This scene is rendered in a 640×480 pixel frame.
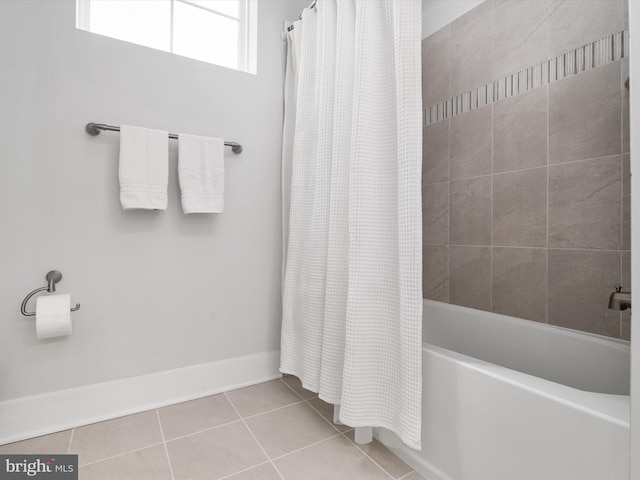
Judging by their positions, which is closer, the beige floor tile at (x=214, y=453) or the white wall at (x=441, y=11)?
the beige floor tile at (x=214, y=453)

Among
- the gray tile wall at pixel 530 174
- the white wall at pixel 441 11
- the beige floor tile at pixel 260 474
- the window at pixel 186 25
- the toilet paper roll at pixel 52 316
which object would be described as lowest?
the beige floor tile at pixel 260 474

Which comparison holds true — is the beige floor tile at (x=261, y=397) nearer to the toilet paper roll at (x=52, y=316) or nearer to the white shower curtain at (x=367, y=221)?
the white shower curtain at (x=367, y=221)

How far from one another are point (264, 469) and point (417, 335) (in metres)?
0.75

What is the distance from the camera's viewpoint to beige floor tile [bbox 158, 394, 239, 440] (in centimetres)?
144

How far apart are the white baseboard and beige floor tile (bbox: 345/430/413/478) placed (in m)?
0.74

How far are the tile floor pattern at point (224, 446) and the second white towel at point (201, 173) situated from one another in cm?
99

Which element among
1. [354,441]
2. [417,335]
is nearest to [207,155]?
[417,335]

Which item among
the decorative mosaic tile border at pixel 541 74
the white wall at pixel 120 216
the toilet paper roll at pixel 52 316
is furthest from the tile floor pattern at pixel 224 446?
the decorative mosaic tile border at pixel 541 74

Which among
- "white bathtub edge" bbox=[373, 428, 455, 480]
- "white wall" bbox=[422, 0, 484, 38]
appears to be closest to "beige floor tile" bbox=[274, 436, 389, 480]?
"white bathtub edge" bbox=[373, 428, 455, 480]

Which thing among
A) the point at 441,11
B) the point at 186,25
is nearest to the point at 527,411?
the point at 441,11

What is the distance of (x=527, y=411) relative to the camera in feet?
2.88

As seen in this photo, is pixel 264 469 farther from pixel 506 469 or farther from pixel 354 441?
pixel 506 469

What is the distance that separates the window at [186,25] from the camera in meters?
1.62

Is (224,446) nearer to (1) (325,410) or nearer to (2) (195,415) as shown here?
(2) (195,415)
